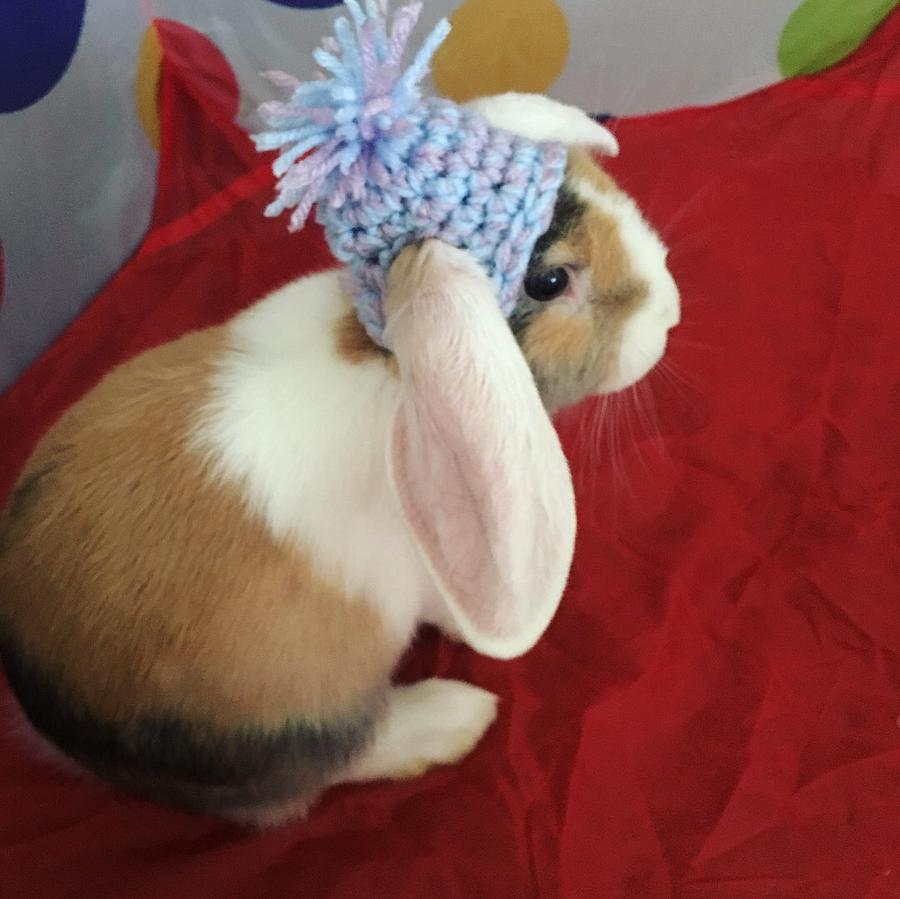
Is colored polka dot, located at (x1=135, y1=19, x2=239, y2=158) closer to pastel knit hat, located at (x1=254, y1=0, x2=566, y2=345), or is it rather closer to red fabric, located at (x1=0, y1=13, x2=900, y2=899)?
red fabric, located at (x1=0, y1=13, x2=900, y2=899)

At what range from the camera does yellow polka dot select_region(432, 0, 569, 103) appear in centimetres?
139

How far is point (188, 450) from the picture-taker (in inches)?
32.0

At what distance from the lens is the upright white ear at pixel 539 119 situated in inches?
33.5

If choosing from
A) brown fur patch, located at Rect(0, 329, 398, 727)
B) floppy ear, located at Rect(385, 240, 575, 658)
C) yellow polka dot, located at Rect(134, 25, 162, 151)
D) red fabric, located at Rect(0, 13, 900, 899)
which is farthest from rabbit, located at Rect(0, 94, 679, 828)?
yellow polka dot, located at Rect(134, 25, 162, 151)

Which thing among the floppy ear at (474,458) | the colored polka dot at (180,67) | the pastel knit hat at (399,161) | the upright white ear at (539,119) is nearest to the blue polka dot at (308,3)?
the colored polka dot at (180,67)

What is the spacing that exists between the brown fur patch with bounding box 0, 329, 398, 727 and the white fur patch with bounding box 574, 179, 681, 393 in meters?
0.33

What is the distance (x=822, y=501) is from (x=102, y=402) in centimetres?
87

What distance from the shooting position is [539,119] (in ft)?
2.84

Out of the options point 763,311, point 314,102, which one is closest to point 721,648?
point 763,311

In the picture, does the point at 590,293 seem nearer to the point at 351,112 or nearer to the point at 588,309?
the point at 588,309

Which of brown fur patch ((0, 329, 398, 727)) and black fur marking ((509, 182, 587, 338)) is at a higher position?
black fur marking ((509, 182, 587, 338))

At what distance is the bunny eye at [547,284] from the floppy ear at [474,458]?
0.09 metres

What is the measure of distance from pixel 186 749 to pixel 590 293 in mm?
516

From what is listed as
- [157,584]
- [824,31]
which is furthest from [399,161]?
[824,31]
